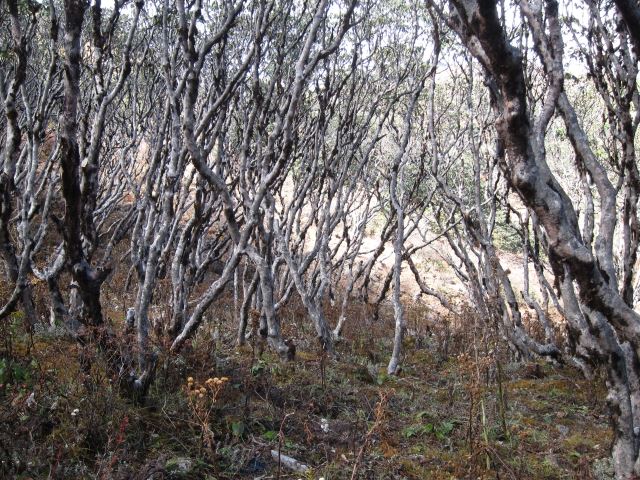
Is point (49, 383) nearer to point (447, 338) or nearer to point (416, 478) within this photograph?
point (416, 478)

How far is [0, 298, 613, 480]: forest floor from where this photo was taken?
314 cm

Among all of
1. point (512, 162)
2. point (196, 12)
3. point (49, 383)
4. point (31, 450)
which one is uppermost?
point (196, 12)

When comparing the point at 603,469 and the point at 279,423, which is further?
the point at 279,423

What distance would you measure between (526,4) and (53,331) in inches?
209

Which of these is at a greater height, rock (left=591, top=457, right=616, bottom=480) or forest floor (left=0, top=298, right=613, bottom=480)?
forest floor (left=0, top=298, right=613, bottom=480)

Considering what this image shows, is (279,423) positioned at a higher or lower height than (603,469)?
higher

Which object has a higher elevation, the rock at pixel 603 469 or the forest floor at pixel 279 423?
the forest floor at pixel 279 423

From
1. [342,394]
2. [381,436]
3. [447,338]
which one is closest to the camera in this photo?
[381,436]

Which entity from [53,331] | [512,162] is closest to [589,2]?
[512,162]

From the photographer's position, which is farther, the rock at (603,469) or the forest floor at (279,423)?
the rock at (603,469)

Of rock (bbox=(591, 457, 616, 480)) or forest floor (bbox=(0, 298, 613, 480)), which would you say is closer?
forest floor (bbox=(0, 298, 613, 480))

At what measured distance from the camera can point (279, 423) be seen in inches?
161

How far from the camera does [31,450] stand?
115 inches

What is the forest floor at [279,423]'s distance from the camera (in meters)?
3.14
